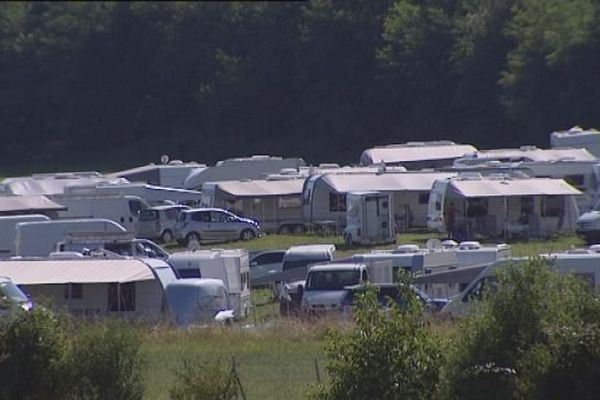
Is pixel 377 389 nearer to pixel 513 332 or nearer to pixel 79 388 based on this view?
pixel 513 332

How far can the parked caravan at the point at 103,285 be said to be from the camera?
2505 cm

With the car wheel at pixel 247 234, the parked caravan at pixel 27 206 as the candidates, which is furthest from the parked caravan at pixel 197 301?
the parked caravan at pixel 27 206

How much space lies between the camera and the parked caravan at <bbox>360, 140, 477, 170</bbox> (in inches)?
1929

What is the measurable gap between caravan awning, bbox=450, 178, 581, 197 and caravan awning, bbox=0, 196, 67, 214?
1108cm

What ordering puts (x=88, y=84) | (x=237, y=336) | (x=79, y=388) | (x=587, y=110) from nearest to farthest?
(x=79, y=388), (x=237, y=336), (x=587, y=110), (x=88, y=84)

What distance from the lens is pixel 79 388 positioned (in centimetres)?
1187

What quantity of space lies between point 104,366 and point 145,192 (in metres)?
33.0

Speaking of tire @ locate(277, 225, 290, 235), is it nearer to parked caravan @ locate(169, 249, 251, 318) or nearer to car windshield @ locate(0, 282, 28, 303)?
parked caravan @ locate(169, 249, 251, 318)

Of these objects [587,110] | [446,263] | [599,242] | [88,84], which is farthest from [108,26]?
[446,263]

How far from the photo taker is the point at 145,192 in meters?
44.8

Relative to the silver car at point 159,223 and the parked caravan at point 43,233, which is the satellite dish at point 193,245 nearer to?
the silver car at point 159,223

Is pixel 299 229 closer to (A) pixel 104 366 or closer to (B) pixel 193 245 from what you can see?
(B) pixel 193 245

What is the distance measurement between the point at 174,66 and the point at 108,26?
5.01 m

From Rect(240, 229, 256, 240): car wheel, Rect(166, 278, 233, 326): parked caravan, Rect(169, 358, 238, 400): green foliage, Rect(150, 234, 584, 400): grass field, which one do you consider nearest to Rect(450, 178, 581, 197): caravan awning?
Rect(240, 229, 256, 240): car wheel
